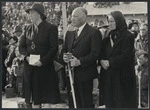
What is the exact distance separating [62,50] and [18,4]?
2.96ft

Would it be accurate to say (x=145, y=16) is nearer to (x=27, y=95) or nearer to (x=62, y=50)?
(x=62, y=50)

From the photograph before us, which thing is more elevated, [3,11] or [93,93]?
[3,11]

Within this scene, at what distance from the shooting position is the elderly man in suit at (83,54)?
5723 mm

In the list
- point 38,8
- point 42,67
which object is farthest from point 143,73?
point 38,8

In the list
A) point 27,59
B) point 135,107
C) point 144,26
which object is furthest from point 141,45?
point 27,59

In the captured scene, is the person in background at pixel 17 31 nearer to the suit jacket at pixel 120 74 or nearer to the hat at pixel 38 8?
the hat at pixel 38 8

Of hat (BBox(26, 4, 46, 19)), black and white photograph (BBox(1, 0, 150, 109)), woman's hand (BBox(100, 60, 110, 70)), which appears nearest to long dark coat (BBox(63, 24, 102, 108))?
black and white photograph (BBox(1, 0, 150, 109))

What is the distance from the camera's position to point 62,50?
19.3 ft

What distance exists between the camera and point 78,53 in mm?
5781

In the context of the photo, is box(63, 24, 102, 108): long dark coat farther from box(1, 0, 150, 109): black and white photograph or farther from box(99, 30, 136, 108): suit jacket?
box(99, 30, 136, 108): suit jacket

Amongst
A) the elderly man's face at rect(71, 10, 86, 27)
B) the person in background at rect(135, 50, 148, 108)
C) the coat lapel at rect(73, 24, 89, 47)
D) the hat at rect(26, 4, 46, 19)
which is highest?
the hat at rect(26, 4, 46, 19)

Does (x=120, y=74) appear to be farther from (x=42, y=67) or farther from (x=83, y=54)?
(x=42, y=67)

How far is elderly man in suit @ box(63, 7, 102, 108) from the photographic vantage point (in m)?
5.72

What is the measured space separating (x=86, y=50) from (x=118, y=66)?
1.58ft
